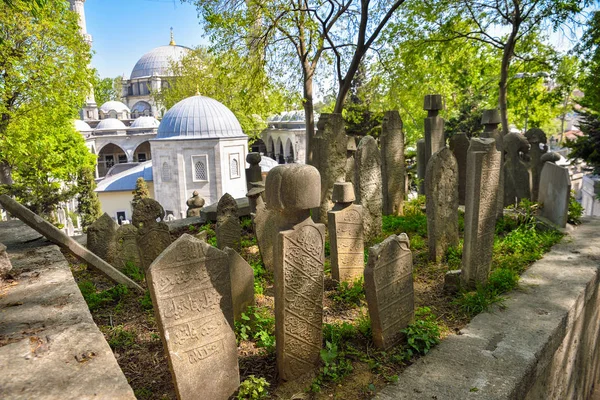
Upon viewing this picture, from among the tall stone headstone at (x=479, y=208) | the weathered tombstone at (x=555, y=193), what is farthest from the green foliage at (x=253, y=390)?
the weathered tombstone at (x=555, y=193)

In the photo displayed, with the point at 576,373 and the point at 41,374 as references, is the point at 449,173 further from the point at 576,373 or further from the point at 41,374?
the point at 41,374

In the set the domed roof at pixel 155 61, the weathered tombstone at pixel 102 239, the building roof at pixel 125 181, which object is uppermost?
the domed roof at pixel 155 61

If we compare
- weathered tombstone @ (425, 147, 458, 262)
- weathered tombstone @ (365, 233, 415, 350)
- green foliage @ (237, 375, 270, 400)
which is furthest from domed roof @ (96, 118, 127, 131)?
green foliage @ (237, 375, 270, 400)

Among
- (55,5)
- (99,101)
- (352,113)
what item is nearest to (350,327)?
(352,113)

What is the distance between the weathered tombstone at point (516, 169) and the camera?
27.2 feet

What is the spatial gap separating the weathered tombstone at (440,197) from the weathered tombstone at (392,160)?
2348 millimetres

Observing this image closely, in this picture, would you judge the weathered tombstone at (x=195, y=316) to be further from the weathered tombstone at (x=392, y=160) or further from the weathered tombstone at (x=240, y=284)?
the weathered tombstone at (x=392, y=160)

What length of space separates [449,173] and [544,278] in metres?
1.61

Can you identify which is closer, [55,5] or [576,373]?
[576,373]

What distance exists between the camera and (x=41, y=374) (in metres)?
2.58

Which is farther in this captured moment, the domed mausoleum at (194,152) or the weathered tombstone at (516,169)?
the domed mausoleum at (194,152)

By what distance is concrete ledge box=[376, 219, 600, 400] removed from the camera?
330 cm

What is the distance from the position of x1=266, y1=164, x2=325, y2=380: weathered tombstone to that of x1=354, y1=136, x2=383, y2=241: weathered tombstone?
3535 mm

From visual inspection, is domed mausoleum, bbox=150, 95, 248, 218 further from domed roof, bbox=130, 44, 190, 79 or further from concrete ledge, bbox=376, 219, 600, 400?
domed roof, bbox=130, 44, 190, 79
